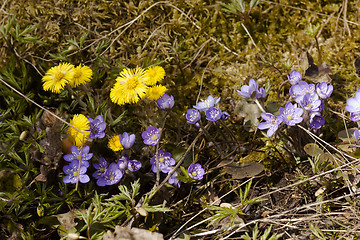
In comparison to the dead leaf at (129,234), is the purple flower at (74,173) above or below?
above

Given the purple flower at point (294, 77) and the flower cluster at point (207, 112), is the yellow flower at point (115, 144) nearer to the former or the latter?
the flower cluster at point (207, 112)

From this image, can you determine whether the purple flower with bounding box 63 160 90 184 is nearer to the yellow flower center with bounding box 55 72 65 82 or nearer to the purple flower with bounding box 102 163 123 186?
the purple flower with bounding box 102 163 123 186

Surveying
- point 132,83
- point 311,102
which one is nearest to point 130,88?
point 132,83

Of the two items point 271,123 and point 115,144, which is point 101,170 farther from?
point 271,123

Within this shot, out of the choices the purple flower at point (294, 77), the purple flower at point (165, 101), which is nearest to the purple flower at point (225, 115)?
the purple flower at point (165, 101)

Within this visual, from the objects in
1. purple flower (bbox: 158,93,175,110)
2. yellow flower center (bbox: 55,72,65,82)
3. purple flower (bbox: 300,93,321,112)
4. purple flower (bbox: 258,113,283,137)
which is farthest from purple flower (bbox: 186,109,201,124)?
yellow flower center (bbox: 55,72,65,82)
